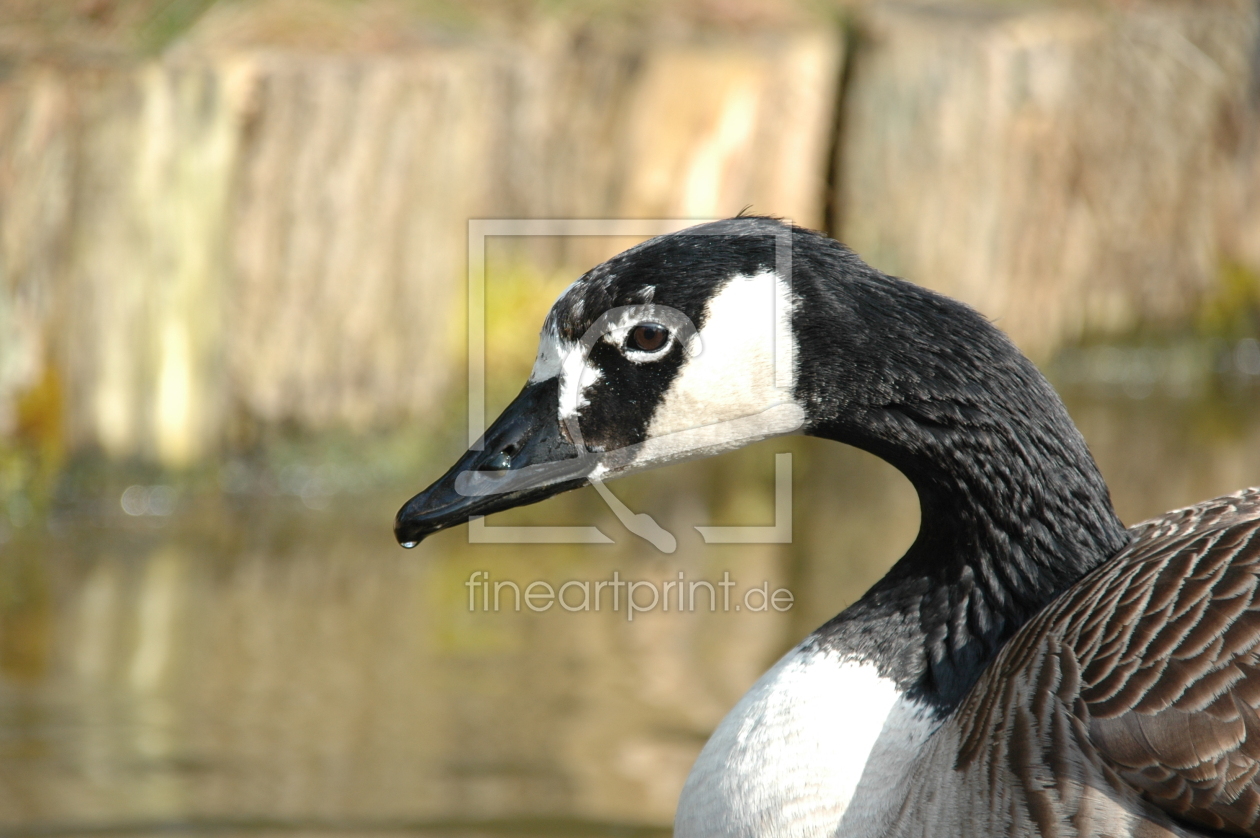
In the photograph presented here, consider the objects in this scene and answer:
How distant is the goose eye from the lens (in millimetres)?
2566

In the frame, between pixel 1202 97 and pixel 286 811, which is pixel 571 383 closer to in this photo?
pixel 286 811

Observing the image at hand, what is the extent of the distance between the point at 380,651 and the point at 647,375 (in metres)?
2.54

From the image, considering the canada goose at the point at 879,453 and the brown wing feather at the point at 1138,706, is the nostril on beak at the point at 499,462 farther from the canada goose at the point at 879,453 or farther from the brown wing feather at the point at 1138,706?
the brown wing feather at the point at 1138,706

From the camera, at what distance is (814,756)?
7.93 feet

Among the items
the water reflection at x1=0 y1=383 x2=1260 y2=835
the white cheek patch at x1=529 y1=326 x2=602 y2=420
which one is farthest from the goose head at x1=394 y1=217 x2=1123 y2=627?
the water reflection at x1=0 y1=383 x2=1260 y2=835

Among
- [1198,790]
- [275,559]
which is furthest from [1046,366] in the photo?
[1198,790]

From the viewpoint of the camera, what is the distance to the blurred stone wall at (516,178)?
5812mm

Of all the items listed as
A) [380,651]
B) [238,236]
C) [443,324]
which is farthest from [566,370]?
[443,324]

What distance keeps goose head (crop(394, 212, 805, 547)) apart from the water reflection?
57.8 inches

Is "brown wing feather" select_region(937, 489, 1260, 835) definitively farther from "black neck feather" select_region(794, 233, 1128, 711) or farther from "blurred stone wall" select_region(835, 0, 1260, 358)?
"blurred stone wall" select_region(835, 0, 1260, 358)

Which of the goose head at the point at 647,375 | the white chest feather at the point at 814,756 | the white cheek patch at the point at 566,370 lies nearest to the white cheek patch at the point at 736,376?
the goose head at the point at 647,375

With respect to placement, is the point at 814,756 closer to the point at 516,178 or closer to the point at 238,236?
the point at 238,236

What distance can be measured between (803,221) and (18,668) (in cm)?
478

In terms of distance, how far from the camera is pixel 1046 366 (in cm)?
870
